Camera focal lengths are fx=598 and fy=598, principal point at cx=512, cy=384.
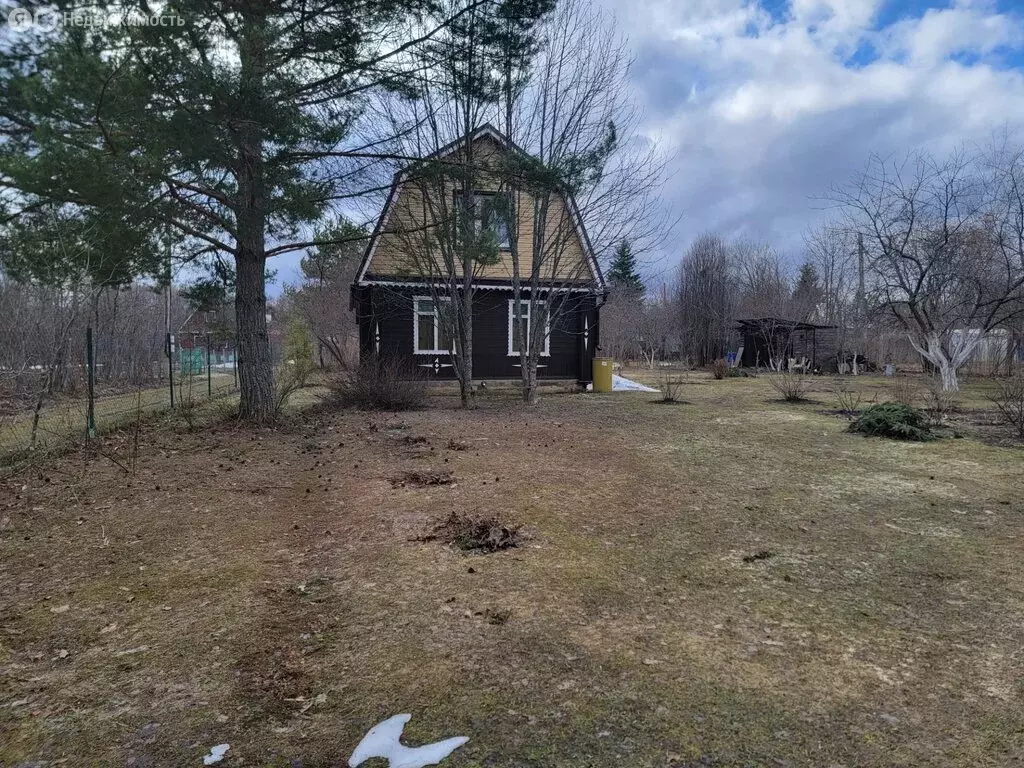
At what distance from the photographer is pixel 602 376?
17.5m

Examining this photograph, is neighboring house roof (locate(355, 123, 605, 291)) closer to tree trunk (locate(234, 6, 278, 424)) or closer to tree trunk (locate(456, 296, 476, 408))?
tree trunk (locate(456, 296, 476, 408))

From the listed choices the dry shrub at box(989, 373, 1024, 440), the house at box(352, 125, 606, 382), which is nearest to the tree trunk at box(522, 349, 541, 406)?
Answer: the house at box(352, 125, 606, 382)

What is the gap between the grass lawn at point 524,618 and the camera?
7.24ft

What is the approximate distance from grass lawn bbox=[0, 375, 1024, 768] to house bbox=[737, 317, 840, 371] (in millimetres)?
25660

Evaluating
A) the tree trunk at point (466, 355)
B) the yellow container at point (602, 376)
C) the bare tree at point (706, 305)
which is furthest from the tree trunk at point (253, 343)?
the bare tree at point (706, 305)

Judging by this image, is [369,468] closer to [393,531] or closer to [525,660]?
[393,531]

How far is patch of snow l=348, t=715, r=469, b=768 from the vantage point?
→ 2.04m

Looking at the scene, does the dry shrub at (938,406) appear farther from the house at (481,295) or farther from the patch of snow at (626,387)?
the house at (481,295)

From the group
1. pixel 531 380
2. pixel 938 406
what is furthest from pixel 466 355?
pixel 938 406

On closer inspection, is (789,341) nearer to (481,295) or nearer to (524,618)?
(481,295)

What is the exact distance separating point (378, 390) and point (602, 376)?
7.53 meters

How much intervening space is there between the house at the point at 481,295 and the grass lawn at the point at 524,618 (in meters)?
7.29

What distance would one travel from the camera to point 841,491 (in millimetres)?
5945

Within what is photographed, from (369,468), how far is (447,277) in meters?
7.37
